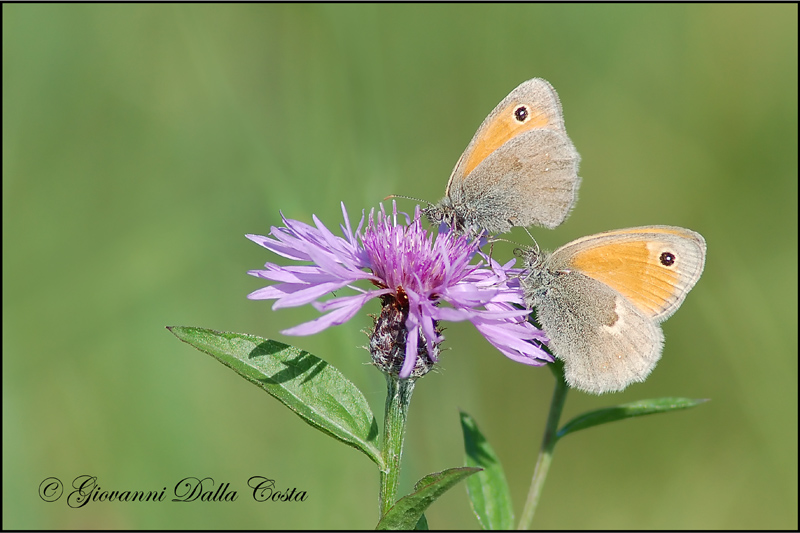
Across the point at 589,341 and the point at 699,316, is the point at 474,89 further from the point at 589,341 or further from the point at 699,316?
the point at 589,341

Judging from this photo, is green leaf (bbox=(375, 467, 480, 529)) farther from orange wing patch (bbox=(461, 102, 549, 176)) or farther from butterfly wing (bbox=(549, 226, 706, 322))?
orange wing patch (bbox=(461, 102, 549, 176))

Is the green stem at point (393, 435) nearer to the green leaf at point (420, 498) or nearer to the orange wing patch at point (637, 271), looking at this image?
the green leaf at point (420, 498)

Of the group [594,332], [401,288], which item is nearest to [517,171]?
[594,332]

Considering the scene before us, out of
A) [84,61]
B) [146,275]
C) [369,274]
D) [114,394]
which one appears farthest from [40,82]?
[369,274]

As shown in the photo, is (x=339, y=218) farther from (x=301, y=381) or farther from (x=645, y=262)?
(x=301, y=381)

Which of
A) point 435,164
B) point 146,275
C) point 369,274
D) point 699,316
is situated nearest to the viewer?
point 369,274

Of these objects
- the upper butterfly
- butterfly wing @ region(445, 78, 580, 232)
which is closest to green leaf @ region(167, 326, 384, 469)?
the upper butterfly
